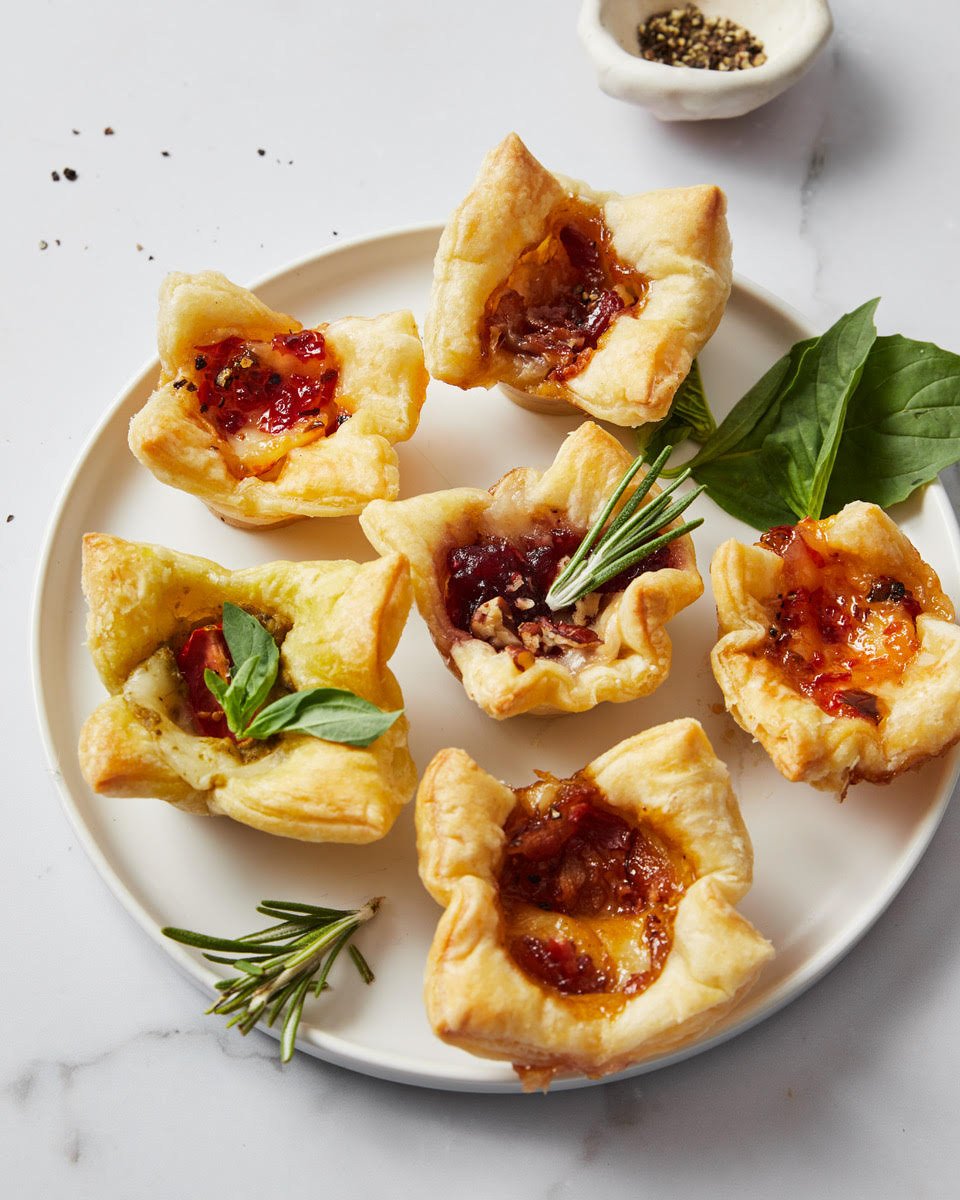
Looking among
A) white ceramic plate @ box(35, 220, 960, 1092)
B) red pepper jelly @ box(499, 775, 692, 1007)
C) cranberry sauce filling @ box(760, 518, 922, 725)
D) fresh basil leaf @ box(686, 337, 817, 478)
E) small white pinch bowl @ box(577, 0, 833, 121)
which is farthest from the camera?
small white pinch bowl @ box(577, 0, 833, 121)

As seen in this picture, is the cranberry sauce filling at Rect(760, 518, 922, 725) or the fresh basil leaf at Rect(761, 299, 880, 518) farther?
the fresh basil leaf at Rect(761, 299, 880, 518)

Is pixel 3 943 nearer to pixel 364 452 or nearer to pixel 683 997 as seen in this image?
pixel 364 452

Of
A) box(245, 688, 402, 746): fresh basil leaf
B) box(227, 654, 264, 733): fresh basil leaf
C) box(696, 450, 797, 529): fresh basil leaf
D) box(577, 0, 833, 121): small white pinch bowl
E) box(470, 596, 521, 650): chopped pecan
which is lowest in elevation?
box(696, 450, 797, 529): fresh basil leaf

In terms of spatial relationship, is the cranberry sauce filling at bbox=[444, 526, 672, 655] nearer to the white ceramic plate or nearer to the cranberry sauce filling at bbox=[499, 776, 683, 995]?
the white ceramic plate

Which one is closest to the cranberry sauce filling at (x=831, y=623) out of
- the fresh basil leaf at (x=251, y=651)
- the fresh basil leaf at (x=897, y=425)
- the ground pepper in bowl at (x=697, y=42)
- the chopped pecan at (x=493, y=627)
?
the fresh basil leaf at (x=897, y=425)

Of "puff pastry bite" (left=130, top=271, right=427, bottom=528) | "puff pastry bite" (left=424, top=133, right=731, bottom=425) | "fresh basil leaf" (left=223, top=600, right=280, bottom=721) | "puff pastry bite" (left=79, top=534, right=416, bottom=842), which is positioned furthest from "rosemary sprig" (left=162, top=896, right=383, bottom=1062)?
"puff pastry bite" (left=424, top=133, right=731, bottom=425)

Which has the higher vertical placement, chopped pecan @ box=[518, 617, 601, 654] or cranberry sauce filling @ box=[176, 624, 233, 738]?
cranberry sauce filling @ box=[176, 624, 233, 738]

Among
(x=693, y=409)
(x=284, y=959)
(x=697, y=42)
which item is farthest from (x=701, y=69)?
(x=284, y=959)
